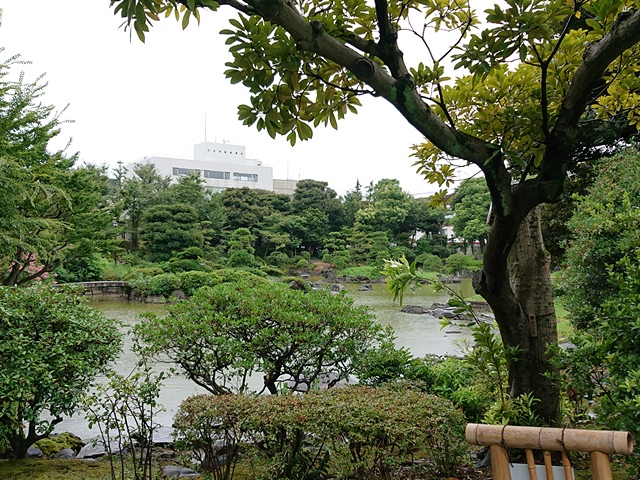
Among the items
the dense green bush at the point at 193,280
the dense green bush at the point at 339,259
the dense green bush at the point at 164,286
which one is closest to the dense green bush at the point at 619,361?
the dense green bush at the point at 193,280

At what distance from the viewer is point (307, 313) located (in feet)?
8.96

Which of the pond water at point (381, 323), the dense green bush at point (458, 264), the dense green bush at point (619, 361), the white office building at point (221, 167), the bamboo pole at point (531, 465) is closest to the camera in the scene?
the bamboo pole at point (531, 465)

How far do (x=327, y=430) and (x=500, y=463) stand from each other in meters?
0.89

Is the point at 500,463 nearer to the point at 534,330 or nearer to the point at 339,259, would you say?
the point at 534,330

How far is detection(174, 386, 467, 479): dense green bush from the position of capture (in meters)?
1.76

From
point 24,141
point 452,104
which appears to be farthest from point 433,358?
point 24,141

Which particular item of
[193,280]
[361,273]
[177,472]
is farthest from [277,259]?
[177,472]

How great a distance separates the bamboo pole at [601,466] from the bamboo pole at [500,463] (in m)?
0.16

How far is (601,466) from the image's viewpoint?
2.98 feet

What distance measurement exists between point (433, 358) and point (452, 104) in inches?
74.1

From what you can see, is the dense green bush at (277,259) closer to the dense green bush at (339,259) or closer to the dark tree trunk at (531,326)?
the dense green bush at (339,259)

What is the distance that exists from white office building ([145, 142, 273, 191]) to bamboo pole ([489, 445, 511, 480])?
31493 millimetres

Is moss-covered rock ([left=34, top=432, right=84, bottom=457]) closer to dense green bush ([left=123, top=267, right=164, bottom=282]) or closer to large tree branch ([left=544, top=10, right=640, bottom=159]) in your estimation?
large tree branch ([left=544, top=10, right=640, bottom=159])

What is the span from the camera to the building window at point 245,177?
34.0m
